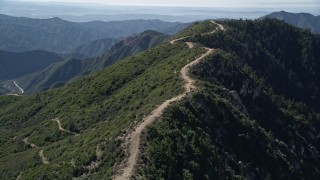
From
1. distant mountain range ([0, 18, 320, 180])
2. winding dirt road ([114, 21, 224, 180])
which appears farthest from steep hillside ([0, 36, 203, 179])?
winding dirt road ([114, 21, 224, 180])

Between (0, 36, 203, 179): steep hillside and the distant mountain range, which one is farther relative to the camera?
(0, 36, 203, 179): steep hillside

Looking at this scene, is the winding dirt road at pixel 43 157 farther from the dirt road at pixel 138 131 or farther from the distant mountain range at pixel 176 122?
the dirt road at pixel 138 131

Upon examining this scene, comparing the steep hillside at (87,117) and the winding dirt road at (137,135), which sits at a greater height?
the winding dirt road at (137,135)

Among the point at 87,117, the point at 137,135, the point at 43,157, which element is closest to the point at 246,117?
the point at 87,117

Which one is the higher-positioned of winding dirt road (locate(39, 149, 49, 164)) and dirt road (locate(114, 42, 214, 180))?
dirt road (locate(114, 42, 214, 180))

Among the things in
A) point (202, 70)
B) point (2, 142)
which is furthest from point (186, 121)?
point (2, 142)

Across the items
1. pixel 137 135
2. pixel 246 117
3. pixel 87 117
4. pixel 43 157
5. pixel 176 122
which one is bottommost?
pixel 87 117

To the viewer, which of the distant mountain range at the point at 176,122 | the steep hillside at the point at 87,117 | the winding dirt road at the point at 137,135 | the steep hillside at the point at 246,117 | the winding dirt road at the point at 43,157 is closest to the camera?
the winding dirt road at the point at 137,135

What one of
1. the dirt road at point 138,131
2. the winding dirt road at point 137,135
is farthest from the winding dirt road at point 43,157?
the dirt road at point 138,131

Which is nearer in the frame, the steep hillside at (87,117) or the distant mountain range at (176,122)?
the distant mountain range at (176,122)

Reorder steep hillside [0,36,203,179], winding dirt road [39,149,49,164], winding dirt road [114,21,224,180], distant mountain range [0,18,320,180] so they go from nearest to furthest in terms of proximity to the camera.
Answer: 1. winding dirt road [114,21,224,180]
2. distant mountain range [0,18,320,180]
3. steep hillside [0,36,203,179]
4. winding dirt road [39,149,49,164]

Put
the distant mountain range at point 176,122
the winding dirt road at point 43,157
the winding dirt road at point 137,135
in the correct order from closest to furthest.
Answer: the winding dirt road at point 137,135, the distant mountain range at point 176,122, the winding dirt road at point 43,157

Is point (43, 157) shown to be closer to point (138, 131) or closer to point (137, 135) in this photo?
point (138, 131)

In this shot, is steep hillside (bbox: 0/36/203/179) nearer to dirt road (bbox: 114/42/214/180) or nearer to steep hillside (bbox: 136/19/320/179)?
dirt road (bbox: 114/42/214/180)
